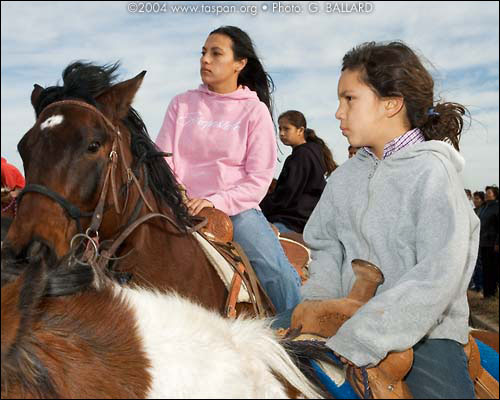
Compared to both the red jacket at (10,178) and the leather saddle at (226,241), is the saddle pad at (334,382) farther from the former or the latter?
the red jacket at (10,178)

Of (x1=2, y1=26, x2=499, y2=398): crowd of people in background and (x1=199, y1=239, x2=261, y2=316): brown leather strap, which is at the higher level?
(x1=2, y1=26, x2=499, y2=398): crowd of people in background

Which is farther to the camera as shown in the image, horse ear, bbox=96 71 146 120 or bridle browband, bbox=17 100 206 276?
horse ear, bbox=96 71 146 120

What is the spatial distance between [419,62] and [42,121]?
2081 millimetres

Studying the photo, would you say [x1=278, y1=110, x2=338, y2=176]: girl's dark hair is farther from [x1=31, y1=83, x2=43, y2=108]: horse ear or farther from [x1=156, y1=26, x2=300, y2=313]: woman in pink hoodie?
[x1=31, y1=83, x2=43, y2=108]: horse ear

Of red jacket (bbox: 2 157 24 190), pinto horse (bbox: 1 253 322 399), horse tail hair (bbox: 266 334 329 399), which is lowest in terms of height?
red jacket (bbox: 2 157 24 190)

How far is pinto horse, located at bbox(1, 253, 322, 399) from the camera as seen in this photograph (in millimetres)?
1167

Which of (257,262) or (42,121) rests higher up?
(42,121)

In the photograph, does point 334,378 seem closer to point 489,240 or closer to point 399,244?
point 399,244

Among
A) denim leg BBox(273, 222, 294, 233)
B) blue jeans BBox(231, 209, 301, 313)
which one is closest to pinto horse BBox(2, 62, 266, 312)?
blue jeans BBox(231, 209, 301, 313)

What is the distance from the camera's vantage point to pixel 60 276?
4.23ft

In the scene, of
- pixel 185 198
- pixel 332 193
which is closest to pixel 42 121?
pixel 185 198

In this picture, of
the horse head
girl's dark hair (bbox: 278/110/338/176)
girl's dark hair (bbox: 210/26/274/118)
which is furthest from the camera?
girl's dark hair (bbox: 278/110/338/176)

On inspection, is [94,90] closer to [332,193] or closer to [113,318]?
[332,193]

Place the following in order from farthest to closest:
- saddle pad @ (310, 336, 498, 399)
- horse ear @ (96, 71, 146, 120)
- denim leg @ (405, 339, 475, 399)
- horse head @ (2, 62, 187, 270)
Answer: horse ear @ (96, 71, 146, 120), horse head @ (2, 62, 187, 270), denim leg @ (405, 339, 475, 399), saddle pad @ (310, 336, 498, 399)
